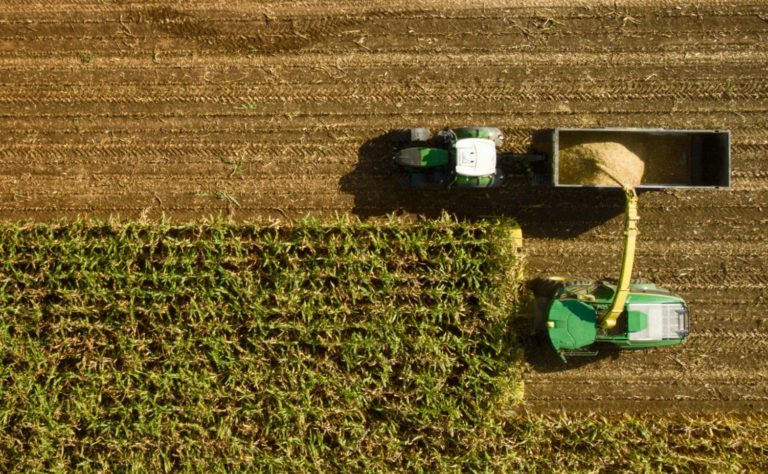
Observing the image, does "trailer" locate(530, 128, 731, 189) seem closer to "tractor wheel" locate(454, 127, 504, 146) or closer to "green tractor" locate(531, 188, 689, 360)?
"tractor wheel" locate(454, 127, 504, 146)

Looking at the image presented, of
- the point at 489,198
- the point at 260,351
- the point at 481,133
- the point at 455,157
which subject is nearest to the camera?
the point at 455,157

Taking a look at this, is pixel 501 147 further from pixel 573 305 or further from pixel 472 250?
pixel 573 305

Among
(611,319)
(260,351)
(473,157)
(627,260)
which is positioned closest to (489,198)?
(473,157)

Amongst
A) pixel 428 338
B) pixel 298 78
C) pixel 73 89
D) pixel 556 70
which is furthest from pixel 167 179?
pixel 556 70

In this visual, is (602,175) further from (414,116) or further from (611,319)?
(414,116)

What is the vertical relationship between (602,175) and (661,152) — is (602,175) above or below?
below

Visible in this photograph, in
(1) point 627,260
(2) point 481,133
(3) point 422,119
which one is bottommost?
(1) point 627,260
